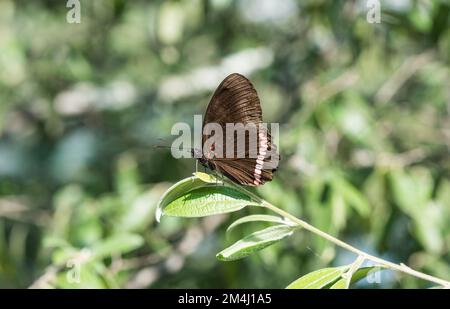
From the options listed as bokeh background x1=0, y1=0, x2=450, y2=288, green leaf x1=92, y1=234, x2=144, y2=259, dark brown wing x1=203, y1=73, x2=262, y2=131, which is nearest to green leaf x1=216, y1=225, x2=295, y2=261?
dark brown wing x1=203, y1=73, x2=262, y2=131

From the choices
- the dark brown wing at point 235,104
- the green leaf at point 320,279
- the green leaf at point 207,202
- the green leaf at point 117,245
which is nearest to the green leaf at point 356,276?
the green leaf at point 320,279

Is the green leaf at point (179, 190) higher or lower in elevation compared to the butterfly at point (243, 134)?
lower

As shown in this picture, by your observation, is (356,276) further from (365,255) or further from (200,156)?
(200,156)

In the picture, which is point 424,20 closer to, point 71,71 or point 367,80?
point 367,80

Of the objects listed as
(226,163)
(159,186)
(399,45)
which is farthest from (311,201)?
(399,45)

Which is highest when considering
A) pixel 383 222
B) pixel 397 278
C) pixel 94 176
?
pixel 94 176

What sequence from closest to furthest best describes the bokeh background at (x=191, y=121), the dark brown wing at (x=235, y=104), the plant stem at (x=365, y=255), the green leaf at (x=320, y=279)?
the plant stem at (x=365, y=255)
the green leaf at (x=320, y=279)
the dark brown wing at (x=235, y=104)
the bokeh background at (x=191, y=121)

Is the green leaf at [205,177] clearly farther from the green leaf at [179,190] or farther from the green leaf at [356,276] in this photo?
the green leaf at [356,276]

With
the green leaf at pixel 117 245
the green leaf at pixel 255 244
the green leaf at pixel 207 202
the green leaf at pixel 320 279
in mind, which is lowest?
the green leaf at pixel 320 279
